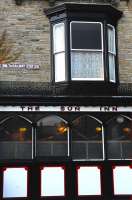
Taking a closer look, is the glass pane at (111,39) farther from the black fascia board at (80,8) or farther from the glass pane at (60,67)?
the glass pane at (60,67)

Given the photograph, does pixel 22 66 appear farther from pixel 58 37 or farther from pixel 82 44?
pixel 82 44

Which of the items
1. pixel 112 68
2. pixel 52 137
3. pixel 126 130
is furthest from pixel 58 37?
pixel 126 130

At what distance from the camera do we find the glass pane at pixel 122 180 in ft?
49.5

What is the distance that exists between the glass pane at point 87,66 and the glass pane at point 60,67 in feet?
1.00

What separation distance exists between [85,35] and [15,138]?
13.8ft

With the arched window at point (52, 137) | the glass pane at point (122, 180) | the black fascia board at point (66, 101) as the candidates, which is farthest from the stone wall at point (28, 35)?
the glass pane at point (122, 180)

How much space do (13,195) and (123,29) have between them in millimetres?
6844

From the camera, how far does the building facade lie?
14.9 metres

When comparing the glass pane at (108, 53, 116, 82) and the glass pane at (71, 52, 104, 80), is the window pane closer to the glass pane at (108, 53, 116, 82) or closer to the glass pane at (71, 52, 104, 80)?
the glass pane at (71, 52, 104, 80)

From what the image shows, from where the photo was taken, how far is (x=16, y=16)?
1595 centimetres

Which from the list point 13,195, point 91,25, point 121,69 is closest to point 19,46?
point 91,25

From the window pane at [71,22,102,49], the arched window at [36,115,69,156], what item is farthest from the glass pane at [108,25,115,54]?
the arched window at [36,115,69,156]

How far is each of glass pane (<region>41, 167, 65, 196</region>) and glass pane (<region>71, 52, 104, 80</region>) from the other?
3.11 meters

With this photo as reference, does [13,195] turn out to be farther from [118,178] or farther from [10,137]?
[118,178]
